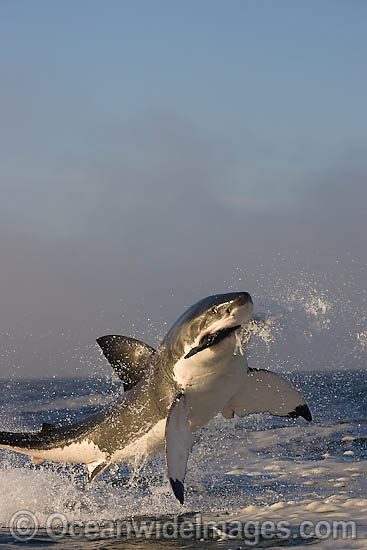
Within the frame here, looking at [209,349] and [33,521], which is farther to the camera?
[33,521]

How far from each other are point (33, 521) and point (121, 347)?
2819 mm

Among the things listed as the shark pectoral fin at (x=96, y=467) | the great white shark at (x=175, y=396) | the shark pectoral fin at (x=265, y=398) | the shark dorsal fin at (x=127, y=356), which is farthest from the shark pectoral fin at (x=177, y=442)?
the shark pectoral fin at (x=96, y=467)

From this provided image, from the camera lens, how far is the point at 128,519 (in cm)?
877

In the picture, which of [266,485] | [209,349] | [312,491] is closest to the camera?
[209,349]

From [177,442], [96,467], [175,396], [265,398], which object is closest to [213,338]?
[175,396]

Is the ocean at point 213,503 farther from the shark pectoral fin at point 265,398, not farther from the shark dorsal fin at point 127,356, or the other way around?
the shark dorsal fin at point 127,356

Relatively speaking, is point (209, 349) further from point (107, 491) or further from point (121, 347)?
point (107, 491)

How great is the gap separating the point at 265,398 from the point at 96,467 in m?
2.71

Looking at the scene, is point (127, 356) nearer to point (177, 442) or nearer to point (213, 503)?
point (177, 442)

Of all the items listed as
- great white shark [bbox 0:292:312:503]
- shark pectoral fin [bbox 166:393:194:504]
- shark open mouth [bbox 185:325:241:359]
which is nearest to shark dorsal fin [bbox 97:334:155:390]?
great white shark [bbox 0:292:312:503]

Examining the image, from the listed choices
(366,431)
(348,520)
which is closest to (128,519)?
(348,520)

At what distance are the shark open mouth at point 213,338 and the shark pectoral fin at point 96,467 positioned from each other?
2866 mm

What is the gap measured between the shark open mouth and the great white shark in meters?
0.01

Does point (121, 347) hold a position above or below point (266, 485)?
above
